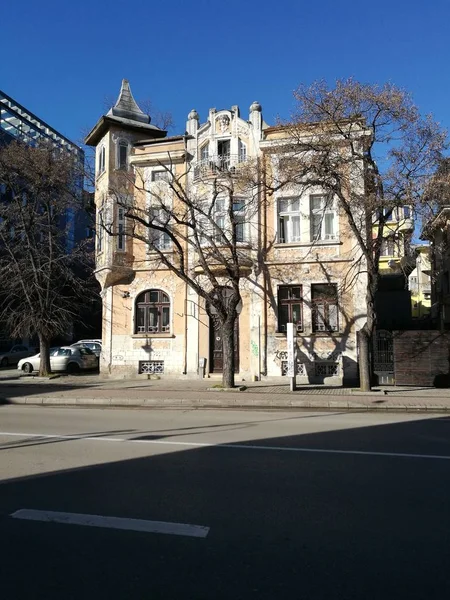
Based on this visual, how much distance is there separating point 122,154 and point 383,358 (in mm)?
14532

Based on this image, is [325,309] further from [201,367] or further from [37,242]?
[37,242]

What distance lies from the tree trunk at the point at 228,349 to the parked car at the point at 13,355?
827 inches

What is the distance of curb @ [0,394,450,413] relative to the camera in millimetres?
13391

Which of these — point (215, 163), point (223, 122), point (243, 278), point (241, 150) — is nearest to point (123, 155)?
point (215, 163)

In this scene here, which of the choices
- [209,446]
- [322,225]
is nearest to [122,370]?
[322,225]

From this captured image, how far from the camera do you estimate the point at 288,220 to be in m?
21.0

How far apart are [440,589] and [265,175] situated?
16.9 m

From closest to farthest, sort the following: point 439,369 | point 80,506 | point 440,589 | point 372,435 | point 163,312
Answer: point 440,589 < point 80,506 < point 372,435 < point 439,369 < point 163,312

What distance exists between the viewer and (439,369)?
58.6ft

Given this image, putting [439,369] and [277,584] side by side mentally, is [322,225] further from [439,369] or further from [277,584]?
[277,584]

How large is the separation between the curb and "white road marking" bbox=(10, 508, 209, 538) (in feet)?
30.9

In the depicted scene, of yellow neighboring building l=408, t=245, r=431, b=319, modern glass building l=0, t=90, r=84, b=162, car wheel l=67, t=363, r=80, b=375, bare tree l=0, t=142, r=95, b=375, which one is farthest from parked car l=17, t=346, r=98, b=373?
yellow neighboring building l=408, t=245, r=431, b=319

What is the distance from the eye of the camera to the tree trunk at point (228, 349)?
17450 millimetres

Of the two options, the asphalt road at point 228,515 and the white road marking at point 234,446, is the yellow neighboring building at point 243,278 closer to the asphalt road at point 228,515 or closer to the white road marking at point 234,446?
the asphalt road at point 228,515
